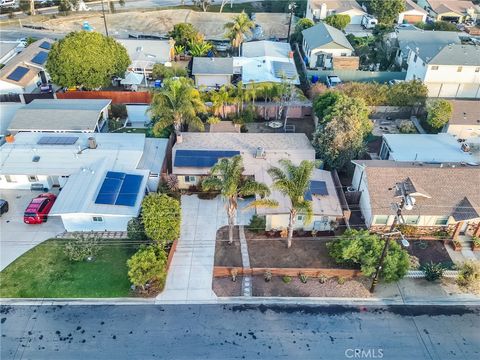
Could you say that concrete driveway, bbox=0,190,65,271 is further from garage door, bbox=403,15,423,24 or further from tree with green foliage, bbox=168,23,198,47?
garage door, bbox=403,15,423,24

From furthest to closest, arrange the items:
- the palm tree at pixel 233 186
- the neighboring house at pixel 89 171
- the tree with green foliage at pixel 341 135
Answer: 1. the tree with green foliage at pixel 341 135
2. the neighboring house at pixel 89 171
3. the palm tree at pixel 233 186

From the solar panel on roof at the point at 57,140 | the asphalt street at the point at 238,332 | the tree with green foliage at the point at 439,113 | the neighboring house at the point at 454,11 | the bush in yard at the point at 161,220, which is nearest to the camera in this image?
the asphalt street at the point at 238,332

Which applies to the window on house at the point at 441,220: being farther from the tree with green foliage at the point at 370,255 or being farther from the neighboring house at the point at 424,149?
the neighboring house at the point at 424,149

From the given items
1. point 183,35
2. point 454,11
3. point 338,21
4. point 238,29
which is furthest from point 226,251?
point 454,11

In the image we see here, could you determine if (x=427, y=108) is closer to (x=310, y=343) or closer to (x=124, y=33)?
(x=310, y=343)

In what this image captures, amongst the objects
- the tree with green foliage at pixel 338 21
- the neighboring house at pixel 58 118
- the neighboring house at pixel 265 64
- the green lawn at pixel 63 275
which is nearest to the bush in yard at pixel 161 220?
the green lawn at pixel 63 275

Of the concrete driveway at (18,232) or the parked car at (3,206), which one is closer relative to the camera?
the concrete driveway at (18,232)

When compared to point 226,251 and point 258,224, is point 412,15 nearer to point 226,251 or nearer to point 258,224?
point 258,224
